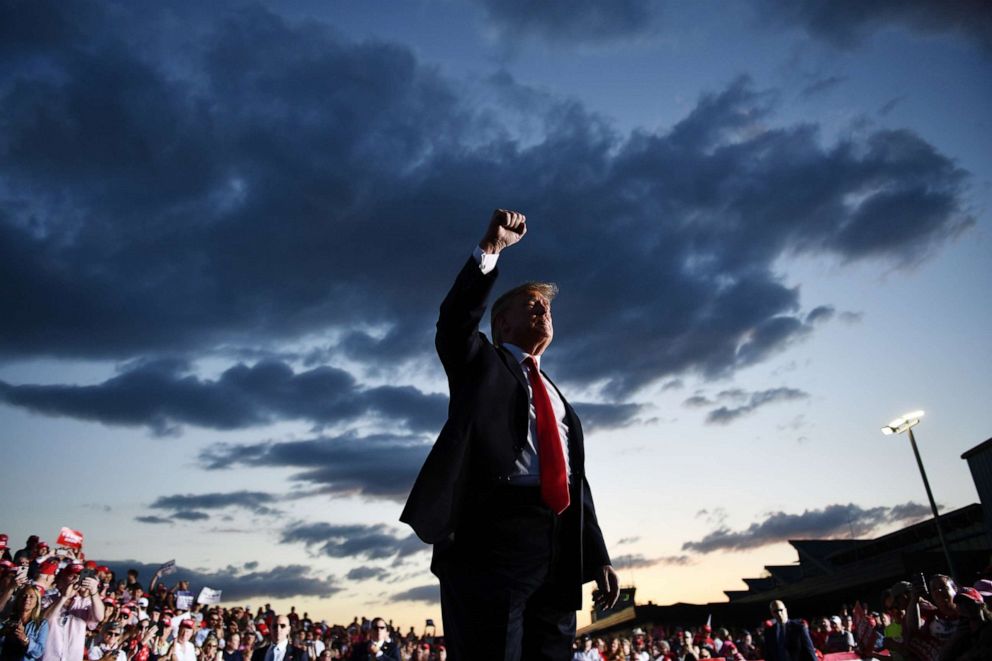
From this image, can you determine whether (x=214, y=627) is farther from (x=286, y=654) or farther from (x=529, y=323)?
(x=529, y=323)

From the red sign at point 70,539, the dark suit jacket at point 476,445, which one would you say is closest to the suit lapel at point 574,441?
the dark suit jacket at point 476,445

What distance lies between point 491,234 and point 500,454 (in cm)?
94

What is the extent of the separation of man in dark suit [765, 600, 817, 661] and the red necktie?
946 cm

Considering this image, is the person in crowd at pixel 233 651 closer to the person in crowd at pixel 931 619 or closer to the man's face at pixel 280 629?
the man's face at pixel 280 629

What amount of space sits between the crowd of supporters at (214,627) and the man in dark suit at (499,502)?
13.2 ft

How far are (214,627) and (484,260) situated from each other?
16737 mm

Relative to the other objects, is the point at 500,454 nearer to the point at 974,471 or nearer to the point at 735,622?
the point at 974,471

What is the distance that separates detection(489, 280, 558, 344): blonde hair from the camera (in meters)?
3.38

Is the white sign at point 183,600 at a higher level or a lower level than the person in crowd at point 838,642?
higher

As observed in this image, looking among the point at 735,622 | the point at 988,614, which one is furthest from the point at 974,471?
the point at 988,614

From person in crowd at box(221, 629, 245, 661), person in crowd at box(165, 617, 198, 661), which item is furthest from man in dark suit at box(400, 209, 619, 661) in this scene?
person in crowd at box(221, 629, 245, 661)

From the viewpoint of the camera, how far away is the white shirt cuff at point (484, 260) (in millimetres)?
2719

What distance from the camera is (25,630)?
659 centimetres

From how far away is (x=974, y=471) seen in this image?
1243 inches
